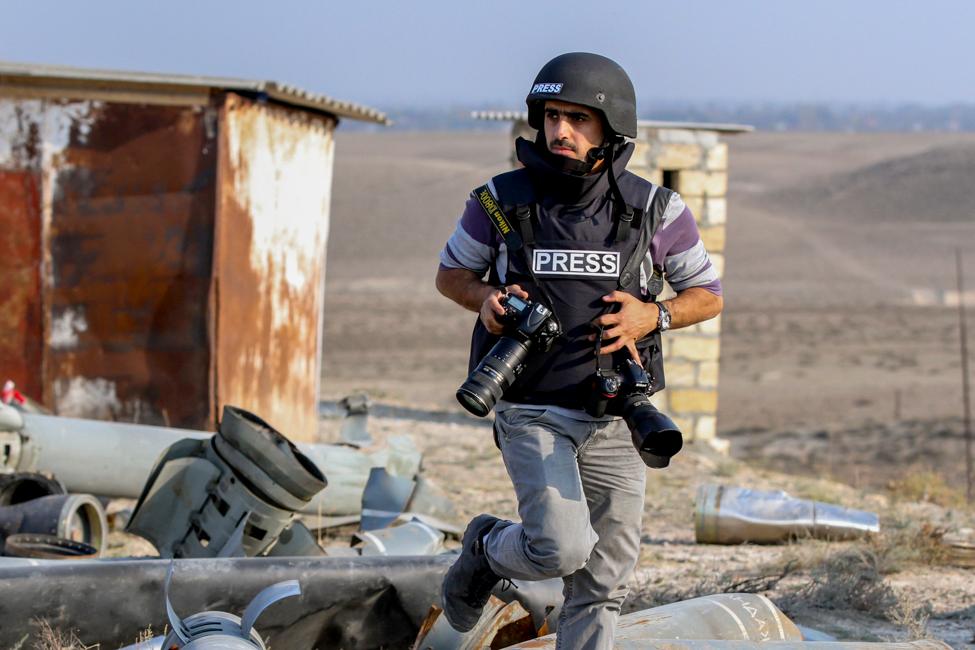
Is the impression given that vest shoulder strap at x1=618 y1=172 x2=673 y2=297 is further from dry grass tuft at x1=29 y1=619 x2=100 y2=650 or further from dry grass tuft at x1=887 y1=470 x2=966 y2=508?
dry grass tuft at x1=887 y1=470 x2=966 y2=508

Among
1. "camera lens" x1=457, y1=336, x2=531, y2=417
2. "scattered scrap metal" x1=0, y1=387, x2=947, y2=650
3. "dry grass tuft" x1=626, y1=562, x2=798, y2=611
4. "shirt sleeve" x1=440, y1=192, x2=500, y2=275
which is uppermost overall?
"shirt sleeve" x1=440, y1=192, x2=500, y2=275

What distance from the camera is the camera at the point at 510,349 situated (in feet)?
12.0

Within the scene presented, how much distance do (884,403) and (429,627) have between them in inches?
665

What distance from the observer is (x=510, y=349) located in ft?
12.2

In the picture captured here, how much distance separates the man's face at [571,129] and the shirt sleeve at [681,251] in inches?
12.1

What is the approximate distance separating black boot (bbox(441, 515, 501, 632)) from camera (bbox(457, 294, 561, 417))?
53 centimetres

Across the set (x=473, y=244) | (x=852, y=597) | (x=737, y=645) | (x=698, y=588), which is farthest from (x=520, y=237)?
(x=852, y=597)

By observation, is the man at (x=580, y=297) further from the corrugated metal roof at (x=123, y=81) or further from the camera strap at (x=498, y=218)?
the corrugated metal roof at (x=123, y=81)

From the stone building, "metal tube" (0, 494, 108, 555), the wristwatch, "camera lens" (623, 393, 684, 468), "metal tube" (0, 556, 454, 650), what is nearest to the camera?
"camera lens" (623, 393, 684, 468)

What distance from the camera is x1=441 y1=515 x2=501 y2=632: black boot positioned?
404 cm

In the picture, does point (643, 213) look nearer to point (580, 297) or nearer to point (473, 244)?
point (580, 297)

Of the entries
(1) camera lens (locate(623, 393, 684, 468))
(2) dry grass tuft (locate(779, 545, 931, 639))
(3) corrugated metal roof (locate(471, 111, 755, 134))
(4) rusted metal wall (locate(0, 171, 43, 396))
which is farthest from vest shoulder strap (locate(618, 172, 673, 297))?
(3) corrugated metal roof (locate(471, 111, 755, 134))

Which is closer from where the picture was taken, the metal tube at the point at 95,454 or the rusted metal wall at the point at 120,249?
the metal tube at the point at 95,454

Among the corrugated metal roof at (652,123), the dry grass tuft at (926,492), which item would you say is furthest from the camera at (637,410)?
the corrugated metal roof at (652,123)
